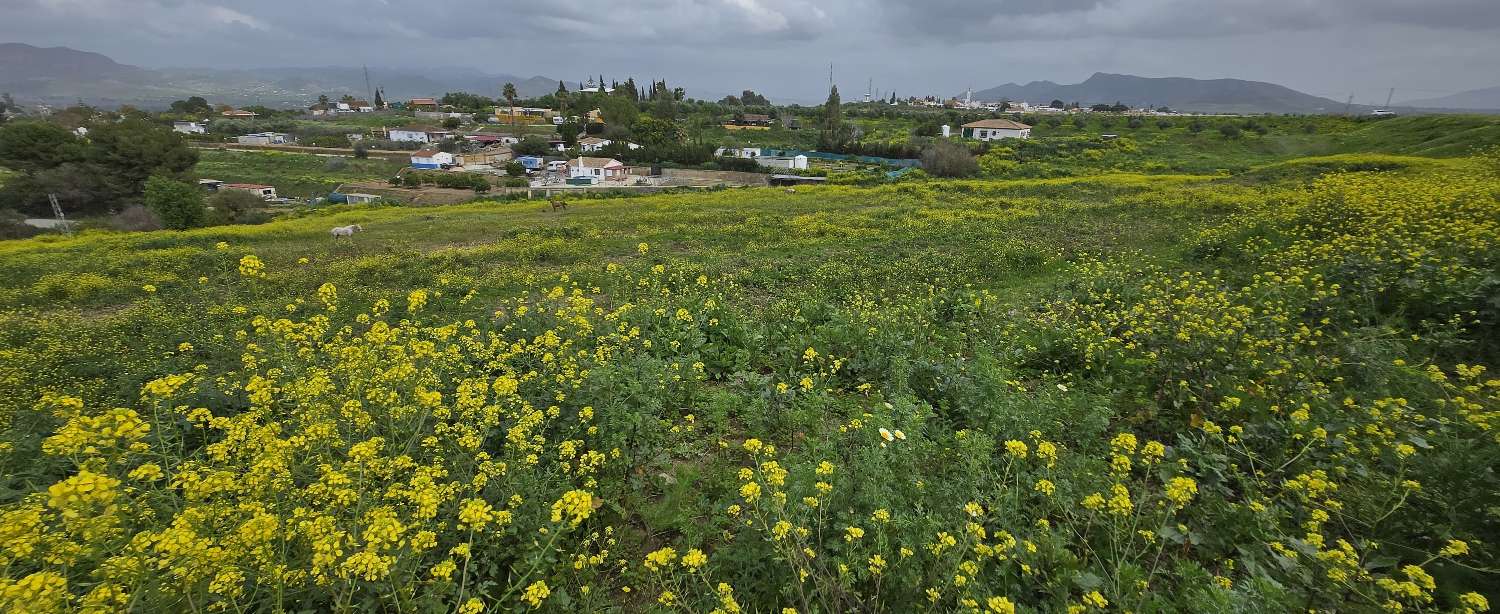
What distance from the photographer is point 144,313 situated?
8.06 m

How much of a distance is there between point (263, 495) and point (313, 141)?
9015cm

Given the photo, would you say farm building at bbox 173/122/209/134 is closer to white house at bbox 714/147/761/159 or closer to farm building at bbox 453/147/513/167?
farm building at bbox 453/147/513/167

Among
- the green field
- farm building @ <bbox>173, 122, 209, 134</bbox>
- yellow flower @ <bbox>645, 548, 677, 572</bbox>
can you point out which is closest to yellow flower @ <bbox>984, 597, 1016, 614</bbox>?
yellow flower @ <bbox>645, 548, 677, 572</bbox>

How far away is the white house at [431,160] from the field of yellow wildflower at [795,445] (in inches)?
2177

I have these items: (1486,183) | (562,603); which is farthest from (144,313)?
(1486,183)

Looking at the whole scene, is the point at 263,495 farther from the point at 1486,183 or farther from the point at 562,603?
the point at 1486,183

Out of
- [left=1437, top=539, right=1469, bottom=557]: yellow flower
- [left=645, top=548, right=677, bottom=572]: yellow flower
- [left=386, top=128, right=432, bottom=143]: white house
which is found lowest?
[left=645, top=548, right=677, bottom=572]: yellow flower

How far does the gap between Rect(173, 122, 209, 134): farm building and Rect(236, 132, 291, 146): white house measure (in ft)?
19.7

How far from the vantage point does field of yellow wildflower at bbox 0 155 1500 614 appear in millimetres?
2652

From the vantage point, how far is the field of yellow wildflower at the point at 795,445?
2.65m

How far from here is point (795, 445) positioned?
4.46 metres

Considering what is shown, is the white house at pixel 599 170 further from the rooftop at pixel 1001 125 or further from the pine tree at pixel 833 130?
the rooftop at pixel 1001 125

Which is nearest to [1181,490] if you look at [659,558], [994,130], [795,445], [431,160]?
[795,445]

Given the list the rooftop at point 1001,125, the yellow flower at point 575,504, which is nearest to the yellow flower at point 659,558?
the yellow flower at point 575,504
